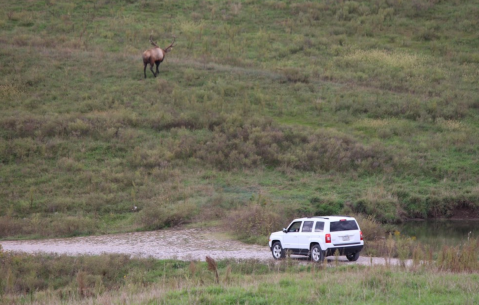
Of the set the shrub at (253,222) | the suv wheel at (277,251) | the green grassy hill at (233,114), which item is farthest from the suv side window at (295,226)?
the green grassy hill at (233,114)

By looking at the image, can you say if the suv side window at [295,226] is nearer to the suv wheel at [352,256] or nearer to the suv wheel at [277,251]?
the suv wheel at [277,251]

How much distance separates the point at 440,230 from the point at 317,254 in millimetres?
10940

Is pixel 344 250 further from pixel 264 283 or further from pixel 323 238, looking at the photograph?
pixel 264 283

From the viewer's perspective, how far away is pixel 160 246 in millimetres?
21984

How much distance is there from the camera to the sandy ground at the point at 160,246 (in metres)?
19.6

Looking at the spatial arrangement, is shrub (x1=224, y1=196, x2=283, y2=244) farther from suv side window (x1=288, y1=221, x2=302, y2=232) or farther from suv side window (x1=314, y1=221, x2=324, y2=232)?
suv side window (x1=314, y1=221, x2=324, y2=232)

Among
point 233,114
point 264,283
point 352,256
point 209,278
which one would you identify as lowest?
point 233,114

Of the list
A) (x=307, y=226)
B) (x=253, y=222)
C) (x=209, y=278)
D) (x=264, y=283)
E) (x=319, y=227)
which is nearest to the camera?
(x=264, y=283)

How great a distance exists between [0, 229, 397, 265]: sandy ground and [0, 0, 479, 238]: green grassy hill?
161 centimetres

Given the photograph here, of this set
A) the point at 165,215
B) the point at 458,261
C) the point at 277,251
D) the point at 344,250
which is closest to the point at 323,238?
the point at 344,250

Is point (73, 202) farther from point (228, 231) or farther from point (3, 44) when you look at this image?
point (3, 44)

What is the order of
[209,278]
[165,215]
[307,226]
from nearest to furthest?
[209,278] → [307,226] → [165,215]

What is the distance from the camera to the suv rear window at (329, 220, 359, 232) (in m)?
17.6

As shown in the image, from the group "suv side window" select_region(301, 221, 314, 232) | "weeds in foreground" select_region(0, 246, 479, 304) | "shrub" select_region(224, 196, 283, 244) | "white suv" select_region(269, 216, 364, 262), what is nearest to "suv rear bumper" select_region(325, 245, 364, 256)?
"white suv" select_region(269, 216, 364, 262)
